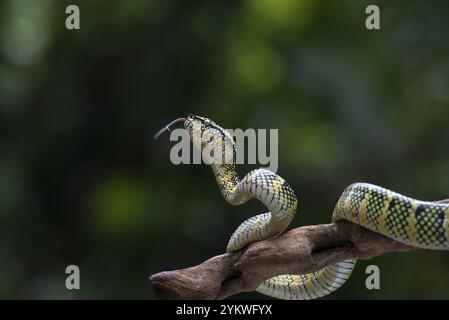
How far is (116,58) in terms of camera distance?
9250 mm

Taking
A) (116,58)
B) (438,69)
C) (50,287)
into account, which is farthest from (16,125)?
(438,69)

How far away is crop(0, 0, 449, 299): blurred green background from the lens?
8508 mm

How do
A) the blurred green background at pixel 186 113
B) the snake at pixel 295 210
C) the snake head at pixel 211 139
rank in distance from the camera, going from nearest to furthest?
the snake at pixel 295 210 < the snake head at pixel 211 139 < the blurred green background at pixel 186 113

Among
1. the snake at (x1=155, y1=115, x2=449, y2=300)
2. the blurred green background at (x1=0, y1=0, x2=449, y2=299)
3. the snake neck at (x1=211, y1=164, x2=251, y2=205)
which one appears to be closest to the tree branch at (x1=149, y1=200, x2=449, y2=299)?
the snake at (x1=155, y1=115, x2=449, y2=300)

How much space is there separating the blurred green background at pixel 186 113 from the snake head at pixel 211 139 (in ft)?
11.9

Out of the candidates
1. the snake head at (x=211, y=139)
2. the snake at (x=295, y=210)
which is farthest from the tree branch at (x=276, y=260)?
the snake head at (x=211, y=139)

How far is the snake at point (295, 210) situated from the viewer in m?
3.83

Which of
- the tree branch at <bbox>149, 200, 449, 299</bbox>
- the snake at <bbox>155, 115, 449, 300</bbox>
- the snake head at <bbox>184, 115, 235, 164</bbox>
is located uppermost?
the snake head at <bbox>184, 115, 235, 164</bbox>

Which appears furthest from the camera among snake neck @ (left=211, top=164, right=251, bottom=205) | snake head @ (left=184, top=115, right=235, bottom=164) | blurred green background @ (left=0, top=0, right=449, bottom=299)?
blurred green background @ (left=0, top=0, right=449, bottom=299)

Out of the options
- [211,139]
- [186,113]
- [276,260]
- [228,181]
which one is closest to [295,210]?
[276,260]

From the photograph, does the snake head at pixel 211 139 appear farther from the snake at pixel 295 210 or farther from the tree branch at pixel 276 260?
the tree branch at pixel 276 260

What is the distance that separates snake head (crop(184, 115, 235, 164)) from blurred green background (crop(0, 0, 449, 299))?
3.61 m

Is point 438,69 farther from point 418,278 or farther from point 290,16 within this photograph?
point 418,278

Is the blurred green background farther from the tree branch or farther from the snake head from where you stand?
the tree branch
